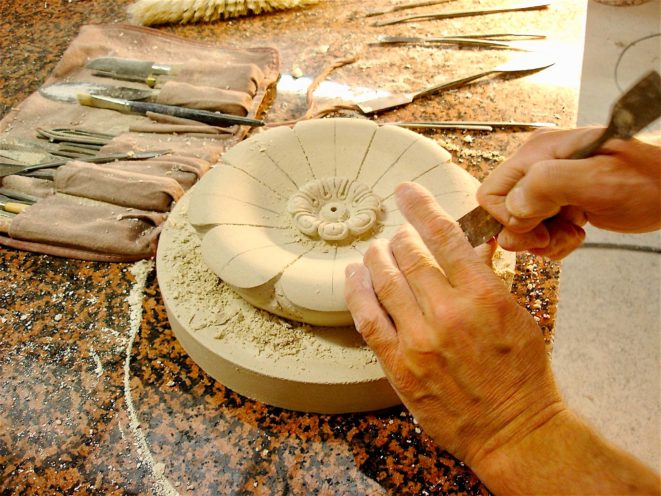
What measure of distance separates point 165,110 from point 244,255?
1439mm

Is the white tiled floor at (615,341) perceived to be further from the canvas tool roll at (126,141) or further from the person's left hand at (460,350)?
the canvas tool roll at (126,141)

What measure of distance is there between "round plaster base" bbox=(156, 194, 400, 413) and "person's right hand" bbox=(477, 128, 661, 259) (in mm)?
638

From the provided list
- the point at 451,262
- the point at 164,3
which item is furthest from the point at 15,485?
the point at 164,3

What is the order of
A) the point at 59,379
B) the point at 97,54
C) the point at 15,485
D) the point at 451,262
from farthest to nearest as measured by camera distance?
the point at 97,54
the point at 59,379
the point at 15,485
the point at 451,262

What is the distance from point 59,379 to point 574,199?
1821 mm

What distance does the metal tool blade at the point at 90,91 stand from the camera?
2.98 meters

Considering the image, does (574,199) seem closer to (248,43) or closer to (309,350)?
(309,350)

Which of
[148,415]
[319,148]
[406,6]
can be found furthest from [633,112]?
[406,6]

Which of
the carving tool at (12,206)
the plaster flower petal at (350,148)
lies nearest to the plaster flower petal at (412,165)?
the plaster flower petal at (350,148)

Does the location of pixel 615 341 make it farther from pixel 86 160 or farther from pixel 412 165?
pixel 86 160

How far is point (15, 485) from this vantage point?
1.70 metres

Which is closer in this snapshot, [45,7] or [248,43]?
[248,43]

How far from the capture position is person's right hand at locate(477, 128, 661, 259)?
1341 millimetres

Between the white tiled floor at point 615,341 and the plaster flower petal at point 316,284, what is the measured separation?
198 cm
